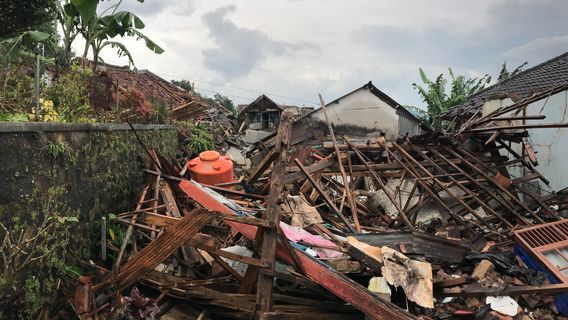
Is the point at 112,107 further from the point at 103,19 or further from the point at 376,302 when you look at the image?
the point at 376,302

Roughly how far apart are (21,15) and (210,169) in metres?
6.77

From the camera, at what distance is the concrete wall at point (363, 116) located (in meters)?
19.3

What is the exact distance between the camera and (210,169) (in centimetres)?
789

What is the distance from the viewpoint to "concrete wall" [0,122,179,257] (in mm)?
3377

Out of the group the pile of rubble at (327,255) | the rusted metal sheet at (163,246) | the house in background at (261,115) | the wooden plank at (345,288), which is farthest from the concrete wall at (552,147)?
the house in background at (261,115)

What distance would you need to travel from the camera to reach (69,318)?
152 inches

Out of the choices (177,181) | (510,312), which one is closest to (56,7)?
(177,181)

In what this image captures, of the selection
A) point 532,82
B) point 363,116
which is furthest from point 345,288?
point 363,116

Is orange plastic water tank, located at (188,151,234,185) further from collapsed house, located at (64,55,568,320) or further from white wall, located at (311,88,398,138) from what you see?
white wall, located at (311,88,398,138)

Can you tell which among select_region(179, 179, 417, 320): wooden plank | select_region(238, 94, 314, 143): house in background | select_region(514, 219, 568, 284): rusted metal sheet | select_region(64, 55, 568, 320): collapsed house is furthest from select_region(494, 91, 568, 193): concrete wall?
select_region(238, 94, 314, 143): house in background

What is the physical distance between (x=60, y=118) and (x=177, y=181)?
2158 mm

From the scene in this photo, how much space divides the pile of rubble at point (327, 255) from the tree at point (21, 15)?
20.4 ft

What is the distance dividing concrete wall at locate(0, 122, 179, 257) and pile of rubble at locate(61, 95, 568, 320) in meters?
0.38

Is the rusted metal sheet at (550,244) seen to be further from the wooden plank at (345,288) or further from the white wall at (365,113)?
the white wall at (365,113)
